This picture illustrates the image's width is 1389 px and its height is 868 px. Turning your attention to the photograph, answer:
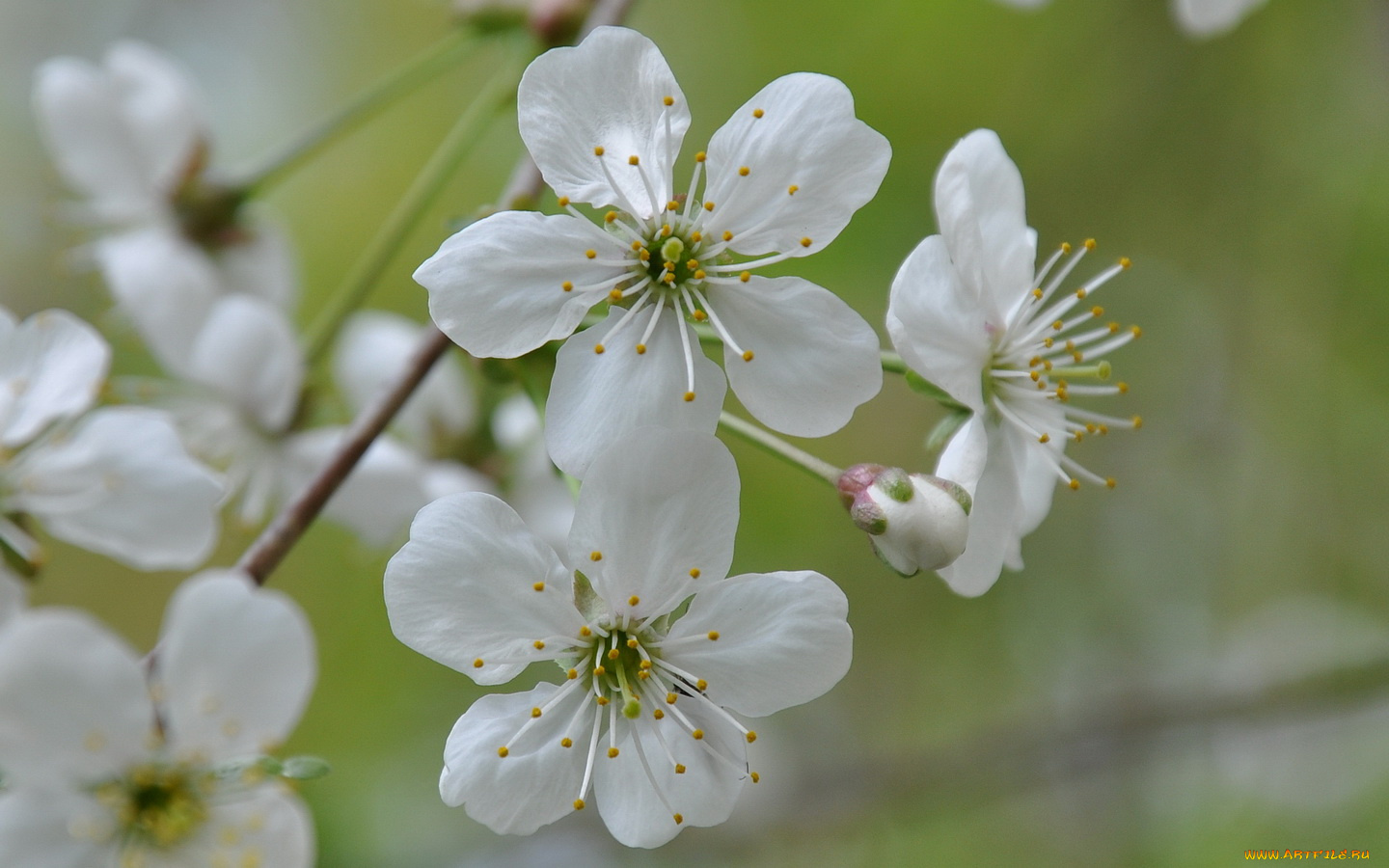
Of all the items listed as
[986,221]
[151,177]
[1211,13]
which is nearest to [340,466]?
[986,221]

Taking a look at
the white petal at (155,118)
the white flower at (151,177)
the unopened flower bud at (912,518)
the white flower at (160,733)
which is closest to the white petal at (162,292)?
the white flower at (151,177)

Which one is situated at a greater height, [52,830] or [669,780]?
[669,780]

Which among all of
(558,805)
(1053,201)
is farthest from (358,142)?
(558,805)

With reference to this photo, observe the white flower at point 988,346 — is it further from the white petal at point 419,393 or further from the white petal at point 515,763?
the white petal at point 419,393

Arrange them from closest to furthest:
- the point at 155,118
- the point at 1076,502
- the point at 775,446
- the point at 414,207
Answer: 1. the point at 775,446
2. the point at 414,207
3. the point at 155,118
4. the point at 1076,502

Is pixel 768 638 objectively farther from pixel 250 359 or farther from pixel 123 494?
pixel 250 359

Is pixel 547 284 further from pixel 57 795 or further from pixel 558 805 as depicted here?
pixel 57 795
